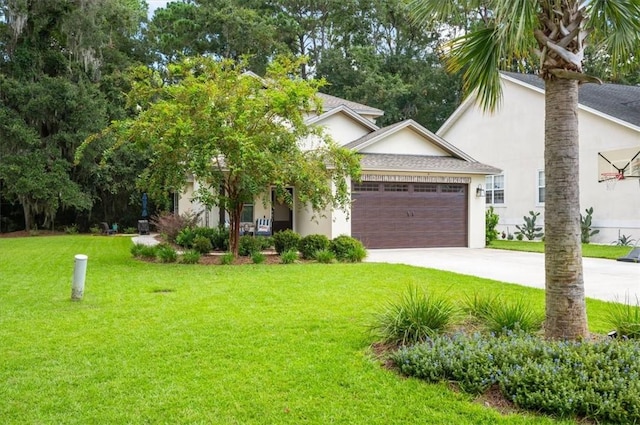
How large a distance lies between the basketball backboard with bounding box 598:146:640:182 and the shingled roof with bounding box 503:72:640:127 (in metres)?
1.18

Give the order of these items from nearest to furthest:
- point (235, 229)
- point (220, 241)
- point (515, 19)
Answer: point (515, 19), point (235, 229), point (220, 241)

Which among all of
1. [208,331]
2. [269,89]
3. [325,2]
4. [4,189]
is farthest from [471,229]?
[325,2]

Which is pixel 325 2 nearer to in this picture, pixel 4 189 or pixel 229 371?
pixel 4 189

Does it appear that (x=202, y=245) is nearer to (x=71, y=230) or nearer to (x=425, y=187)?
(x=425, y=187)

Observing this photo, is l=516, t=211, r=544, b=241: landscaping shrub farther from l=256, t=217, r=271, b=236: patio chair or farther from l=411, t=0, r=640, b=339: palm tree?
l=411, t=0, r=640, b=339: palm tree

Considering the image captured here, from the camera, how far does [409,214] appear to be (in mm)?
16719

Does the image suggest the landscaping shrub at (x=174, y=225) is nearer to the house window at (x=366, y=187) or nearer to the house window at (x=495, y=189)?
the house window at (x=366, y=187)

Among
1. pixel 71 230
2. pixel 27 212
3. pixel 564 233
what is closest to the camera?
pixel 564 233

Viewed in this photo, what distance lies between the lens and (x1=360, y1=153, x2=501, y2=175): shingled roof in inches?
631

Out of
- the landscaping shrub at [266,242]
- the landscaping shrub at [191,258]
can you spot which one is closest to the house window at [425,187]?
the landscaping shrub at [266,242]

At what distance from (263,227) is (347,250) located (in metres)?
5.30

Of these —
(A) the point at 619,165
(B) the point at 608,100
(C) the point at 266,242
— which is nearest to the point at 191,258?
(C) the point at 266,242

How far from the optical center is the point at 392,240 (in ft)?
54.3

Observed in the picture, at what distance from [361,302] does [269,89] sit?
6445 mm
